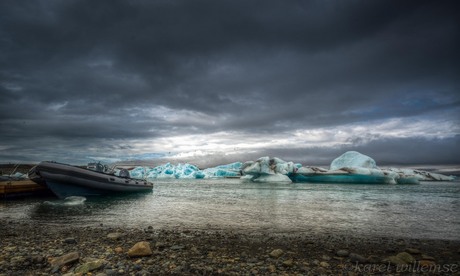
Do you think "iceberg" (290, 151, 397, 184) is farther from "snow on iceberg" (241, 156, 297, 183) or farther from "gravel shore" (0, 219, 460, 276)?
"gravel shore" (0, 219, 460, 276)

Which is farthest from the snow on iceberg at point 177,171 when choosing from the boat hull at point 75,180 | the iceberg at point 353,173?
the boat hull at point 75,180

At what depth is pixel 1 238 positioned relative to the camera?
7.05 meters

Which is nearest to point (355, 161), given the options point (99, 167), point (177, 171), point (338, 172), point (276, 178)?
point (338, 172)

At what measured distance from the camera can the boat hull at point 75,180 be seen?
18078 millimetres

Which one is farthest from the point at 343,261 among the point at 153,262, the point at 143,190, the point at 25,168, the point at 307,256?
the point at 25,168

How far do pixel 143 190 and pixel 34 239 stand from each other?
68.0 feet

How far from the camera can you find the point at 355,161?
50.8m

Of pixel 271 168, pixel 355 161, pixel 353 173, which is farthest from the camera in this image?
pixel 271 168

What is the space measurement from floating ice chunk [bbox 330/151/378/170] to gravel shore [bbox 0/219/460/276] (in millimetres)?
45865

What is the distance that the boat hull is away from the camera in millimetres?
18078

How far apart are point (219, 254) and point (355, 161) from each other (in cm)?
5228

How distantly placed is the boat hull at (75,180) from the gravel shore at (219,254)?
11640mm

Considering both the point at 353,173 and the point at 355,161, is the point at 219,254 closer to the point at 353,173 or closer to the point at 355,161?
the point at 353,173

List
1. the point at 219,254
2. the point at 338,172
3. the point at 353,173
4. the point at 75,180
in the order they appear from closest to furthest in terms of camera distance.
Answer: the point at 219,254 → the point at 75,180 → the point at 353,173 → the point at 338,172
